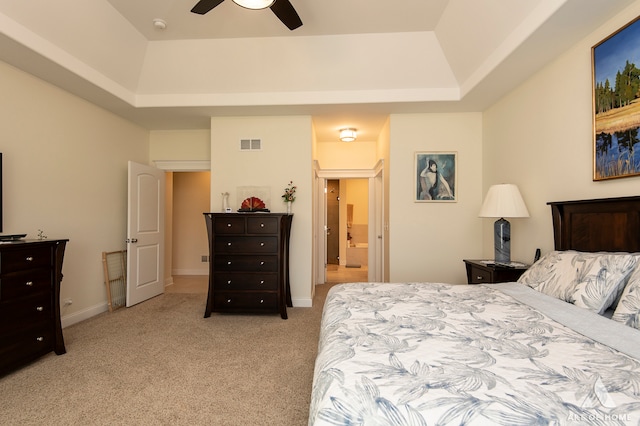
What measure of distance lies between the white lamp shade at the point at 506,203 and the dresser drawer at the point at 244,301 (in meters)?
2.52

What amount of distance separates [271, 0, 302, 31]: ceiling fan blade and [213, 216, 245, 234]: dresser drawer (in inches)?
84.8

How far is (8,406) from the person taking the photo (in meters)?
2.05

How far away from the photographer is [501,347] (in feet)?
4.12

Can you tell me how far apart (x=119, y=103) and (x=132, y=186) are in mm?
1063

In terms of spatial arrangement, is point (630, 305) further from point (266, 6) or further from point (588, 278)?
point (266, 6)

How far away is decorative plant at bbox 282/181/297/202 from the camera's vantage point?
4.25m

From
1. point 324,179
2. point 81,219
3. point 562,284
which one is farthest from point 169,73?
point 562,284

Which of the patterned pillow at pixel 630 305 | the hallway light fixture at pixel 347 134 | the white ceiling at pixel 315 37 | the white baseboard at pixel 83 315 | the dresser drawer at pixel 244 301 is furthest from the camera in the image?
the hallway light fixture at pixel 347 134

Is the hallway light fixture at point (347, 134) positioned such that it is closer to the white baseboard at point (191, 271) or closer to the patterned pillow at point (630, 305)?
the patterned pillow at point (630, 305)

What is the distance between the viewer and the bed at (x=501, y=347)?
884 mm

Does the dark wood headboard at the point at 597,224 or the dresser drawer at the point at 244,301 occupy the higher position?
the dark wood headboard at the point at 597,224

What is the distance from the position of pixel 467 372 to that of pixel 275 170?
365 centimetres


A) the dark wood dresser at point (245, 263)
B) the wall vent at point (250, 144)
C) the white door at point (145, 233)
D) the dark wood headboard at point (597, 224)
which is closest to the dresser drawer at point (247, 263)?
the dark wood dresser at point (245, 263)

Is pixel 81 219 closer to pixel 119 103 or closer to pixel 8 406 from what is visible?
pixel 119 103
